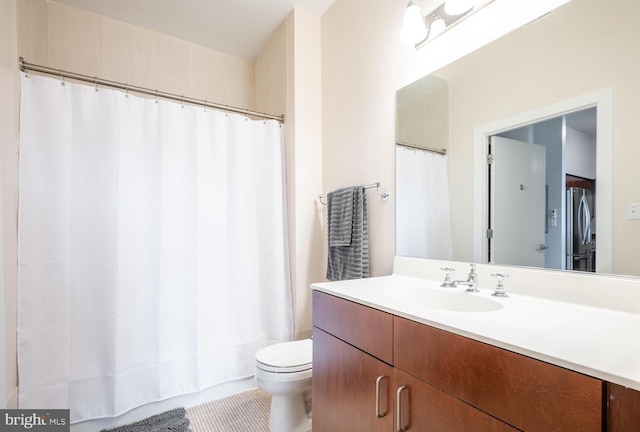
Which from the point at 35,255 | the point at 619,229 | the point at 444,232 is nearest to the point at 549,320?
the point at 619,229

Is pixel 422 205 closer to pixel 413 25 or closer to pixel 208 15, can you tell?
pixel 413 25

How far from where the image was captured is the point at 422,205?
5.08 feet

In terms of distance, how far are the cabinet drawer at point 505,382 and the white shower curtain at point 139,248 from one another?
1.47 m

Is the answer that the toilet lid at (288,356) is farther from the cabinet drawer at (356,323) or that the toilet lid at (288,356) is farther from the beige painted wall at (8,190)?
the beige painted wall at (8,190)

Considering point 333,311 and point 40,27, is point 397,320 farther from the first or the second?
point 40,27

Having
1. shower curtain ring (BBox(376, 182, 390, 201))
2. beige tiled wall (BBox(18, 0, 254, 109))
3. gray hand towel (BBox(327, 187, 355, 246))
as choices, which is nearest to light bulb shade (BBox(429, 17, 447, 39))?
shower curtain ring (BBox(376, 182, 390, 201))

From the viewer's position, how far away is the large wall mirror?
912mm

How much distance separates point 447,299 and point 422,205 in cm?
52

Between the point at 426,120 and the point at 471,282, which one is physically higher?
the point at 426,120

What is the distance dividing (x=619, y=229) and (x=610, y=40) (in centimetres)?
58

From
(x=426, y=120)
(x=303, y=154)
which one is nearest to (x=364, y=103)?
(x=426, y=120)

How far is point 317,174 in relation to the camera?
89.4 inches

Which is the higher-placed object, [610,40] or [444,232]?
[610,40]

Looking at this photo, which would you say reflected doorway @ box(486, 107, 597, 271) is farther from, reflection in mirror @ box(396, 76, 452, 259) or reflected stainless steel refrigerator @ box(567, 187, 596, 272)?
reflection in mirror @ box(396, 76, 452, 259)
